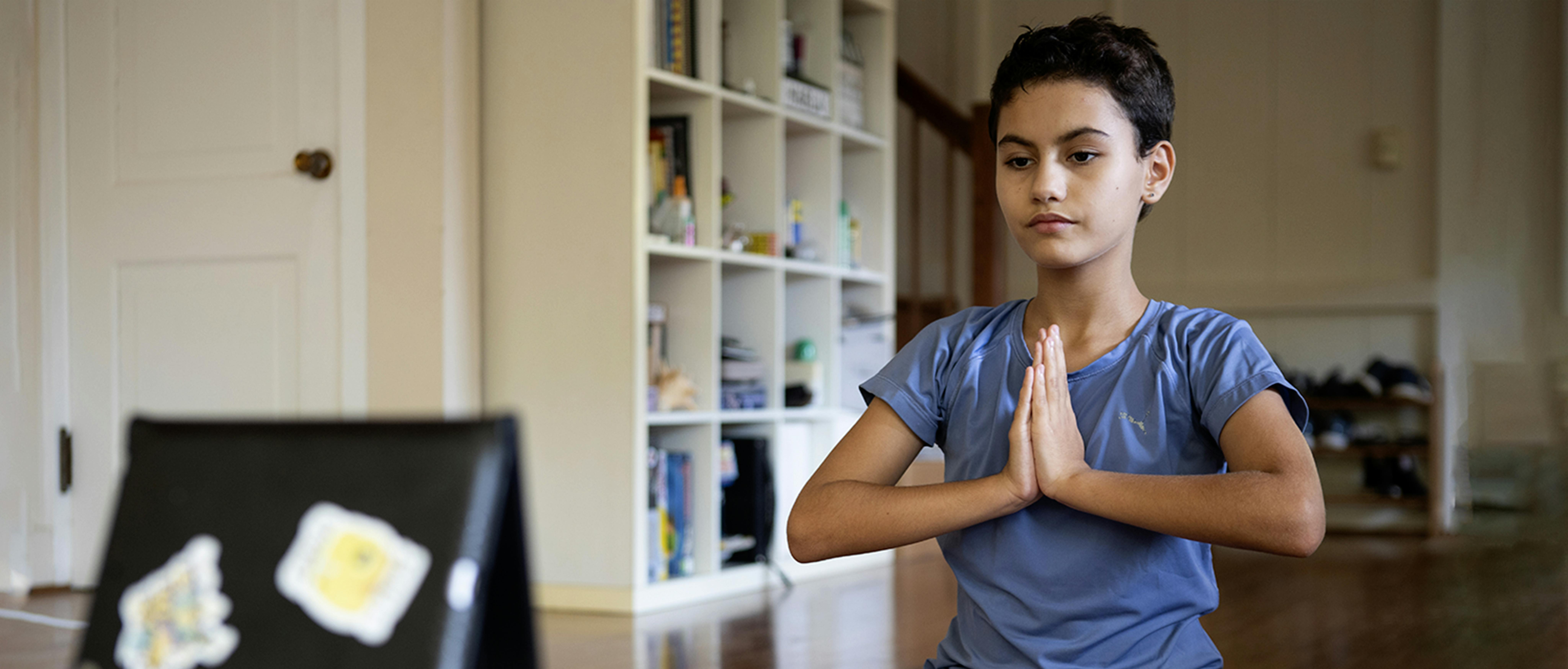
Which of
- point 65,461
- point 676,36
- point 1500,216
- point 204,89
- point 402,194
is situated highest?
point 676,36

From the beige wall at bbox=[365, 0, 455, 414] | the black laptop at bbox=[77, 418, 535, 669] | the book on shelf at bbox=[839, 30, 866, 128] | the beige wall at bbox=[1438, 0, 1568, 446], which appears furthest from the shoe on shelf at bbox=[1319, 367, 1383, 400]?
the black laptop at bbox=[77, 418, 535, 669]

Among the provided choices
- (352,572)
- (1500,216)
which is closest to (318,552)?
(352,572)

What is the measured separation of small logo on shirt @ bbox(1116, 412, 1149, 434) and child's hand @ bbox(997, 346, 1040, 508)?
0.09 metres

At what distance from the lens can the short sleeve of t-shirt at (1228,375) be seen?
3.25 feet

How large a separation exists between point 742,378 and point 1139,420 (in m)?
2.73

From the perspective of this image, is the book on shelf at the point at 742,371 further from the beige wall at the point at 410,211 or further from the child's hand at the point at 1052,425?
the child's hand at the point at 1052,425

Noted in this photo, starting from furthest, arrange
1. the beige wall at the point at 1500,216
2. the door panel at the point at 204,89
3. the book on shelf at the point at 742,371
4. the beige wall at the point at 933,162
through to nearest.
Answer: the beige wall at the point at 933,162 → the beige wall at the point at 1500,216 → the book on shelf at the point at 742,371 → the door panel at the point at 204,89

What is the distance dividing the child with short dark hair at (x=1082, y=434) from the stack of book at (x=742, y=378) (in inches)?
101

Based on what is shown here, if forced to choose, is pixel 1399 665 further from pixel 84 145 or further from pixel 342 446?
pixel 84 145

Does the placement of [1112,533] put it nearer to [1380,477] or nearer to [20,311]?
[20,311]

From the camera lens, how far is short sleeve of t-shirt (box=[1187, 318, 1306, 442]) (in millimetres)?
991

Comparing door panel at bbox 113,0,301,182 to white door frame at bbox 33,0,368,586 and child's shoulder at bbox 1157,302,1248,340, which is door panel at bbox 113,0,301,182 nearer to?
white door frame at bbox 33,0,368,586

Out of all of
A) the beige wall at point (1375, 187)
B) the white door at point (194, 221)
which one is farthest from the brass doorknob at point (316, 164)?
the beige wall at point (1375, 187)

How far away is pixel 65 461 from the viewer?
11.4ft
